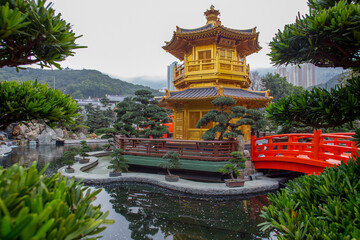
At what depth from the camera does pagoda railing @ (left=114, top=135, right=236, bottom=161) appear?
7.90m

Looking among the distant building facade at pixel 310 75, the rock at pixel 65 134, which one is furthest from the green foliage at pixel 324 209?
the distant building facade at pixel 310 75

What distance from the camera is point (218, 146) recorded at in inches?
311

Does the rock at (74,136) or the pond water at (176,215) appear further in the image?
the rock at (74,136)

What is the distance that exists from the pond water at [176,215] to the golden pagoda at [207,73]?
14.5 ft

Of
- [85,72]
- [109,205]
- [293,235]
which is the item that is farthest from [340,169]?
[85,72]

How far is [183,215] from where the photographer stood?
552 cm

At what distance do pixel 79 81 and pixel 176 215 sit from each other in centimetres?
7918

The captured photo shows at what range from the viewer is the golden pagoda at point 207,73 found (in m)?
10.3

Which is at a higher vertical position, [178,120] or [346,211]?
[178,120]

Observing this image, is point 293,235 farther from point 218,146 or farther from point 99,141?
point 99,141

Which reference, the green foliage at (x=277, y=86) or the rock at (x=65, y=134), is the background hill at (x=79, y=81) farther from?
the green foliage at (x=277, y=86)

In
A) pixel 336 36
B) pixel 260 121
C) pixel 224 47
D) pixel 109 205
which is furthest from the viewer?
pixel 224 47

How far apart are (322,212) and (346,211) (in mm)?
250

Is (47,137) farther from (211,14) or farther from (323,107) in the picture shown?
(323,107)
